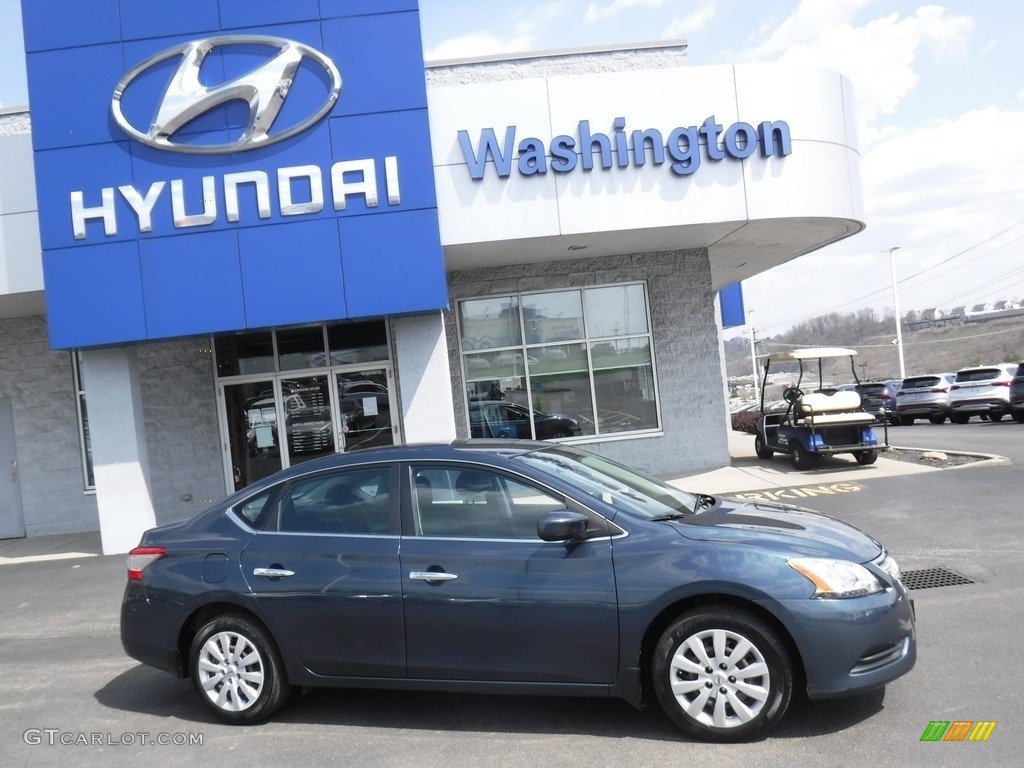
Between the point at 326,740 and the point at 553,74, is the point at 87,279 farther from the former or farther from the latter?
the point at 326,740

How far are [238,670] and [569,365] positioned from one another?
32.6 feet

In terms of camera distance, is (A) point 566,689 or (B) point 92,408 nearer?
(A) point 566,689

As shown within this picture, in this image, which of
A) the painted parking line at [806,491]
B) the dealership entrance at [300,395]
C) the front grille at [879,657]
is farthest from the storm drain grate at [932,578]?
the dealership entrance at [300,395]

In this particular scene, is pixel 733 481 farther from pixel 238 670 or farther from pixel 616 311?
pixel 238 670

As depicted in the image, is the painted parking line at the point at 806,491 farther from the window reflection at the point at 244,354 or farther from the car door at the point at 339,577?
the window reflection at the point at 244,354

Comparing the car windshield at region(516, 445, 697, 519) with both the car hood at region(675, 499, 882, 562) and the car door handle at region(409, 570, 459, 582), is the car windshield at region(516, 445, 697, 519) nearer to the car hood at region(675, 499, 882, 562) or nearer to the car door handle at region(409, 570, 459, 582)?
the car hood at region(675, 499, 882, 562)

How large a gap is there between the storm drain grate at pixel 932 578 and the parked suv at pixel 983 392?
18.8 meters

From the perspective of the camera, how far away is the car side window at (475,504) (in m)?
4.55

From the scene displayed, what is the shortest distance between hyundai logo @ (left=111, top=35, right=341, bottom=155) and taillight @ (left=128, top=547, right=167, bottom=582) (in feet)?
23.3

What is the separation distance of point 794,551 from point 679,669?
2.67 ft

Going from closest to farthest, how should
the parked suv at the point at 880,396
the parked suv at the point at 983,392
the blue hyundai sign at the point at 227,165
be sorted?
the blue hyundai sign at the point at 227,165 < the parked suv at the point at 983,392 < the parked suv at the point at 880,396

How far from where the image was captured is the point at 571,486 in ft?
15.1

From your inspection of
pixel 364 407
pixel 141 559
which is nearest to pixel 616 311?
pixel 364 407

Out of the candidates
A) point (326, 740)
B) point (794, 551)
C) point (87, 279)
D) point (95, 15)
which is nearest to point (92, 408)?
point (87, 279)
